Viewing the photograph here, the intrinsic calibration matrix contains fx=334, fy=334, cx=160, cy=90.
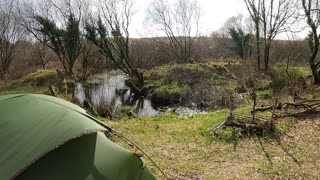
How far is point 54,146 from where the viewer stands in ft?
13.0

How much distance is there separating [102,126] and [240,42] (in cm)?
3023

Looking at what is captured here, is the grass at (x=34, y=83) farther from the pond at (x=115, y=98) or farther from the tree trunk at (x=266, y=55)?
the tree trunk at (x=266, y=55)

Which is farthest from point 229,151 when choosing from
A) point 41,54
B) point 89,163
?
point 41,54

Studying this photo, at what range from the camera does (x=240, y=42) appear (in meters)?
33.0

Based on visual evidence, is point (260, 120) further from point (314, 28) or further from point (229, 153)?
point (314, 28)

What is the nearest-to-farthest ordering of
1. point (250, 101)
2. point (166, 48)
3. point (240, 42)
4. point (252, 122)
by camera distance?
point (252, 122) < point (250, 101) < point (240, 42) < point (166, 48)

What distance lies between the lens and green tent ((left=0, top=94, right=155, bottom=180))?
3.89 metres

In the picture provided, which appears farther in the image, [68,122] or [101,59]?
[101,59]

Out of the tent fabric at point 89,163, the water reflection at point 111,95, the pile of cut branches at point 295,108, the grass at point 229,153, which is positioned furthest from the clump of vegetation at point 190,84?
the tent fabric at point 89,163

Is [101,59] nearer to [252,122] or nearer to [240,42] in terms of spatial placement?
[240,42]

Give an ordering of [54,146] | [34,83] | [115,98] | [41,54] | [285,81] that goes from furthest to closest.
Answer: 1. [41,54]
2. [34,83]
3. [115,98]
4. [285,81]
5. [54,146]

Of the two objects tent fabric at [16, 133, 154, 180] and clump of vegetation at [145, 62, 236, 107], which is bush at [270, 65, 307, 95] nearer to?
clump of vegetation at [145, 62, 236, 107]

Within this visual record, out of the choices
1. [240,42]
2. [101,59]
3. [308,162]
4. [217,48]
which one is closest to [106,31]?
[101,59]

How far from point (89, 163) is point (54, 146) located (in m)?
0.61
